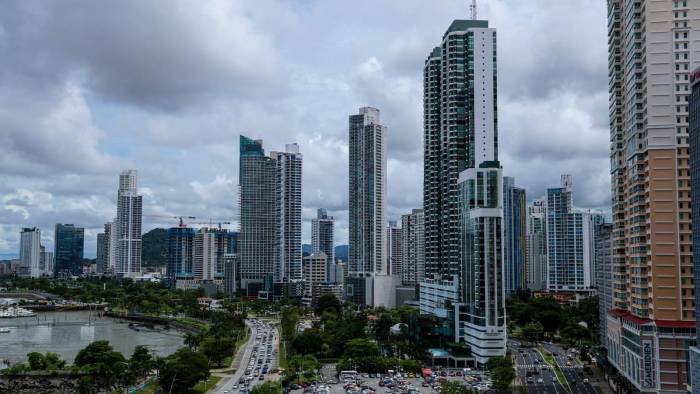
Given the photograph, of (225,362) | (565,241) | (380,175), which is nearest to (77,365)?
(225,362)

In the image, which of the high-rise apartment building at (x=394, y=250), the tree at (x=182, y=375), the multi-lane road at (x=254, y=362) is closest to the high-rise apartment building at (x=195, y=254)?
the high-rise apartment building at (x=394, y=250)

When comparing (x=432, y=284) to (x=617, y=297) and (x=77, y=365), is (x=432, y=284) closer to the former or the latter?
(x=617, y=297)

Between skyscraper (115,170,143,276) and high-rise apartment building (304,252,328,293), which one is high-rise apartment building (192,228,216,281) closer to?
skyscraper (115,170,143,276)

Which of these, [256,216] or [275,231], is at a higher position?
[256,216]

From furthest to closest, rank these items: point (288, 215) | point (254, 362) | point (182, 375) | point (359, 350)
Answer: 1. point (288, 215)
2. point (254, 362)
3. point (359, 350)
4. point (182, 375)

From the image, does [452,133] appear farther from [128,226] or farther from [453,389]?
[128,226]

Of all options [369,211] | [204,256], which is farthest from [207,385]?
[204,256]
